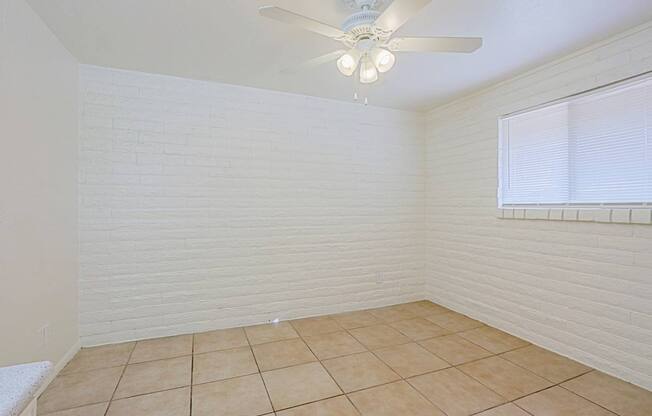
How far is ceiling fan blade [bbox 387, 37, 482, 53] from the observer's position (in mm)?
1504

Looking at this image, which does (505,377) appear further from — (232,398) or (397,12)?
(397,12)

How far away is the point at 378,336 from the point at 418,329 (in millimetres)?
435

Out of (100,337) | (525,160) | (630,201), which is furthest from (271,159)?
(630,201)

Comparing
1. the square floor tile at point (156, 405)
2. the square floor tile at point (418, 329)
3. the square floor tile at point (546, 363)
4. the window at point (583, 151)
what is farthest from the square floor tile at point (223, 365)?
the window at point (583, 151)

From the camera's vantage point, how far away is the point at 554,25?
1980mm

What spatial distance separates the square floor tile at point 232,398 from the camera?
178cm

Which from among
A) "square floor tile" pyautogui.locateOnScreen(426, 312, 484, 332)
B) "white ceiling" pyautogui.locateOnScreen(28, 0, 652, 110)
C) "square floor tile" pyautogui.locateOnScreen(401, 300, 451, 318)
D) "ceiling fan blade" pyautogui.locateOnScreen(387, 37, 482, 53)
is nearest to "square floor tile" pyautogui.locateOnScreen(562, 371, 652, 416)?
"square floor tile" pyautogui.locateOnScreen(426, 312, 484, 332)

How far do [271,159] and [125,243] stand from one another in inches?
58.6

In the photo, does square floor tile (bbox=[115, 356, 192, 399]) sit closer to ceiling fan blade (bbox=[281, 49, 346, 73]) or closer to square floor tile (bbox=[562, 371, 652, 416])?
ceiling fan blade (bbox=[281, 49, 346, 73])

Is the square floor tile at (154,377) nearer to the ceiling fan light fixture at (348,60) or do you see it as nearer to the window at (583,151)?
the ceiling fan light fixture at (348,60)

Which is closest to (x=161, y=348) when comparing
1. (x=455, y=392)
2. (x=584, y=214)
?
(x=455, y=392)

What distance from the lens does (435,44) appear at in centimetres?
157

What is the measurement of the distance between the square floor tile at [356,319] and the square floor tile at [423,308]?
0.49 m

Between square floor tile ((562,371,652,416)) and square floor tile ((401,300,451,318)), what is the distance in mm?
1406
